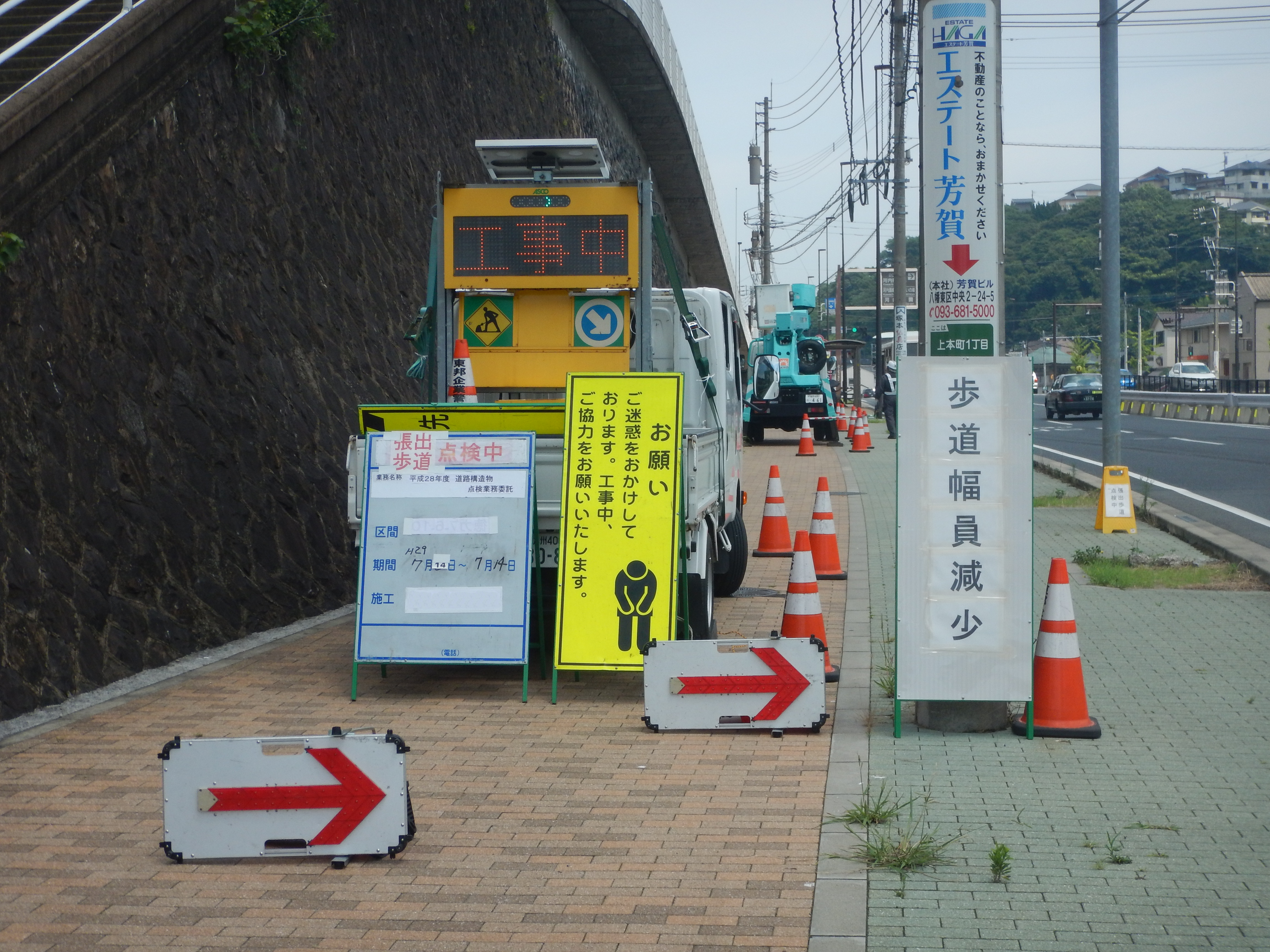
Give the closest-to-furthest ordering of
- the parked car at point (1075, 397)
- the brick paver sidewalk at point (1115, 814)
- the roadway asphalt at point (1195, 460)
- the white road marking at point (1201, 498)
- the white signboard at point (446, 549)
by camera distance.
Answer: the brick paver sidewalk at point (1115, 814) < the white signboard at point (446, 549) < the white road marking at point (1201, 498) < the roadway asphalt at point (1195, 460) < the parked car at point (1075, 397)

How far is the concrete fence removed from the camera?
137 feet

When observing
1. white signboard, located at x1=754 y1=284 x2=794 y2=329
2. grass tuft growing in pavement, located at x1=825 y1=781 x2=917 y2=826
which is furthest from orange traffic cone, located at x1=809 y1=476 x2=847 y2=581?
white signboard, located at x1=754 y1=284 x2=794 y2=329

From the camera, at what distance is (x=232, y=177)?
11.1 m

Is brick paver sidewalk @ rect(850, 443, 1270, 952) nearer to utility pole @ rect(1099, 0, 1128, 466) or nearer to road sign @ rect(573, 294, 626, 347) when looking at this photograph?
road sign @ rect(573, 294, 626, 347)

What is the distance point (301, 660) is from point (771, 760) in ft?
12.5

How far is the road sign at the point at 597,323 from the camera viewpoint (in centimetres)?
985

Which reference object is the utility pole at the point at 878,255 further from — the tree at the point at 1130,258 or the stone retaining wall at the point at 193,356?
the tree at the point at 1130,258

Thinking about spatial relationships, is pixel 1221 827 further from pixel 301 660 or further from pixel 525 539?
pixel 301 660

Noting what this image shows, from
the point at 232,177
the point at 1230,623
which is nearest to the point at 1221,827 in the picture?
the point at 1230,623

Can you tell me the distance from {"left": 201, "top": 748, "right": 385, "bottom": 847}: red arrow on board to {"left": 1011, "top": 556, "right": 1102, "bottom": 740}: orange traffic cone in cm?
340

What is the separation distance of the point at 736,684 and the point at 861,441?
24.1 metres

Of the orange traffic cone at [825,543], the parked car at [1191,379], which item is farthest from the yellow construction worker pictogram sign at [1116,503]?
the parked car at [1191,379]

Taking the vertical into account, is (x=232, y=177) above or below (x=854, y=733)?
above

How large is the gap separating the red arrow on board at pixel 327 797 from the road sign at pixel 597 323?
507 centimetres
